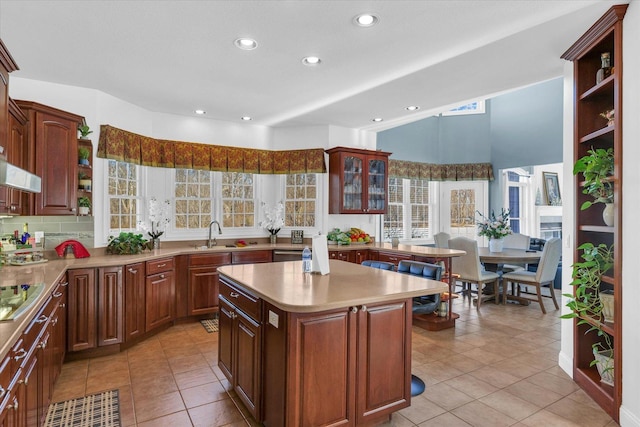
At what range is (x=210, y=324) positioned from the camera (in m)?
4.56

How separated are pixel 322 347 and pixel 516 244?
548cm

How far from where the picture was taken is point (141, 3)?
2455 millimetres

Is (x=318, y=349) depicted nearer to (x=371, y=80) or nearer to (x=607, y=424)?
(x=607, y=424)

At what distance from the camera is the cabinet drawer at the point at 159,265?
158 inches

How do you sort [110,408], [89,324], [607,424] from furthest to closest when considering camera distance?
1. [89,324]
2. [110,408]
3. [607,424]

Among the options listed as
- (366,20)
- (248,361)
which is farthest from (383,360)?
(366,20)

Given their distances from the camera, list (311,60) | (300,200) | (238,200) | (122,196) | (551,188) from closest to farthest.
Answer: (311,60) → (122,196) → (238,200) → (300,200) → (551,188)

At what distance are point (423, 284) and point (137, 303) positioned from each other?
2956mm

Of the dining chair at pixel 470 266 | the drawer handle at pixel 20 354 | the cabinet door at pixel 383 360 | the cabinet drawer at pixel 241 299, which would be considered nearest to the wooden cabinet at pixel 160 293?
Answer: the cabinet drawer at pixel 241 299

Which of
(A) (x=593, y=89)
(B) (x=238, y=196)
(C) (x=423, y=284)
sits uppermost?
(A) (x=593, y=89)

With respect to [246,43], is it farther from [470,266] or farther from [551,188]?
[551,188]

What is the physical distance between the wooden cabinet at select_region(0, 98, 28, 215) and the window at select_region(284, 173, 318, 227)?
3211mm

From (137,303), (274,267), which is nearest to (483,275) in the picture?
(274,267)

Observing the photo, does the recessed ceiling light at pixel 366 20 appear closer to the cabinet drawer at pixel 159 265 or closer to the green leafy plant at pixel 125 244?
the cabinet drawer at pixel 159 265
